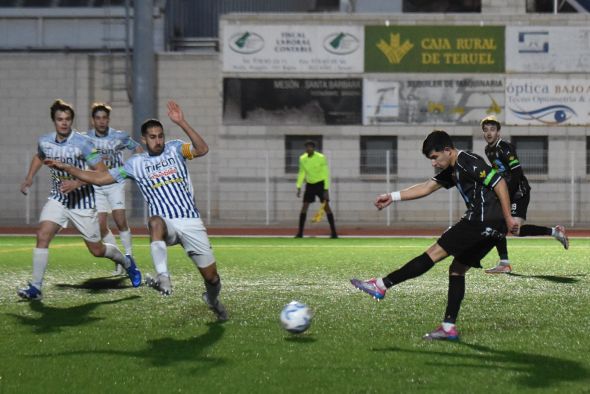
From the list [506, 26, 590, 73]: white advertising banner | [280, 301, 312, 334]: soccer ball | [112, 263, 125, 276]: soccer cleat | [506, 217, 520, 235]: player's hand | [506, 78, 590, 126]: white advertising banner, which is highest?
[506, 26, 590, 73]: white advertising banner

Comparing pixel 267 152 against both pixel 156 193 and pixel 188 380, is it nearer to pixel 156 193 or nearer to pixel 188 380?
pixel 156 193

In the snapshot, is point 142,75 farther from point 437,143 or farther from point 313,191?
point 437,143

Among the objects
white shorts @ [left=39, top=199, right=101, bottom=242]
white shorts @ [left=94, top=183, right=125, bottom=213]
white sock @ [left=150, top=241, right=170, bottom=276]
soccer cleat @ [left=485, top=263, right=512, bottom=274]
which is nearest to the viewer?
white sock @ [left=150, top=241, right=170, bottom=276]

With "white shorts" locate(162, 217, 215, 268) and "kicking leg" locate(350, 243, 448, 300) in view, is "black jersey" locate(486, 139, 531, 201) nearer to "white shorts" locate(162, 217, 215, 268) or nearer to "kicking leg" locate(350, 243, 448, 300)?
"kicking leg" locate(350, 243, 448, 300)

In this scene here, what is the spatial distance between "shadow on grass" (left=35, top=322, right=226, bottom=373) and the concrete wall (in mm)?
20007

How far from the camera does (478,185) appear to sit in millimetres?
6887

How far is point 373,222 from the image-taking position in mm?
27266

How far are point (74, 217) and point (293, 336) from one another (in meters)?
3.74

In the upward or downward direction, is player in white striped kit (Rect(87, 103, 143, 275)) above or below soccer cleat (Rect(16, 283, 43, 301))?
above

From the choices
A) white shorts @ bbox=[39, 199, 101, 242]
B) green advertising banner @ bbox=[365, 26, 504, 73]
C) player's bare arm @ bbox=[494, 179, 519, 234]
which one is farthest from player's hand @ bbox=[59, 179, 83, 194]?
green advertising banner @ bbox=[365, 26, 504, 73]

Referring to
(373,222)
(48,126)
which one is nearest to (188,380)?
(373,222)

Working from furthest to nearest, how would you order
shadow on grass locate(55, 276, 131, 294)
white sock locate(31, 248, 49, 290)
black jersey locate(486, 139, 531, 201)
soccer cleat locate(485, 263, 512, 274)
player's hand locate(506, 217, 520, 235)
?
soccer cleat locate(485, 263, 512, 274) → black jersey locate(486, 139, 531, 201) → shadow on grass locate(55, 276, 131, 294) → white sock locate(31, 248, 49, 290) → player's hand locate(506, 217, 520, 235)

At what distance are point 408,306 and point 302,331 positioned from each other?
210 centimetres

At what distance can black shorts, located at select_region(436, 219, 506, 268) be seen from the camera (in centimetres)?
684
